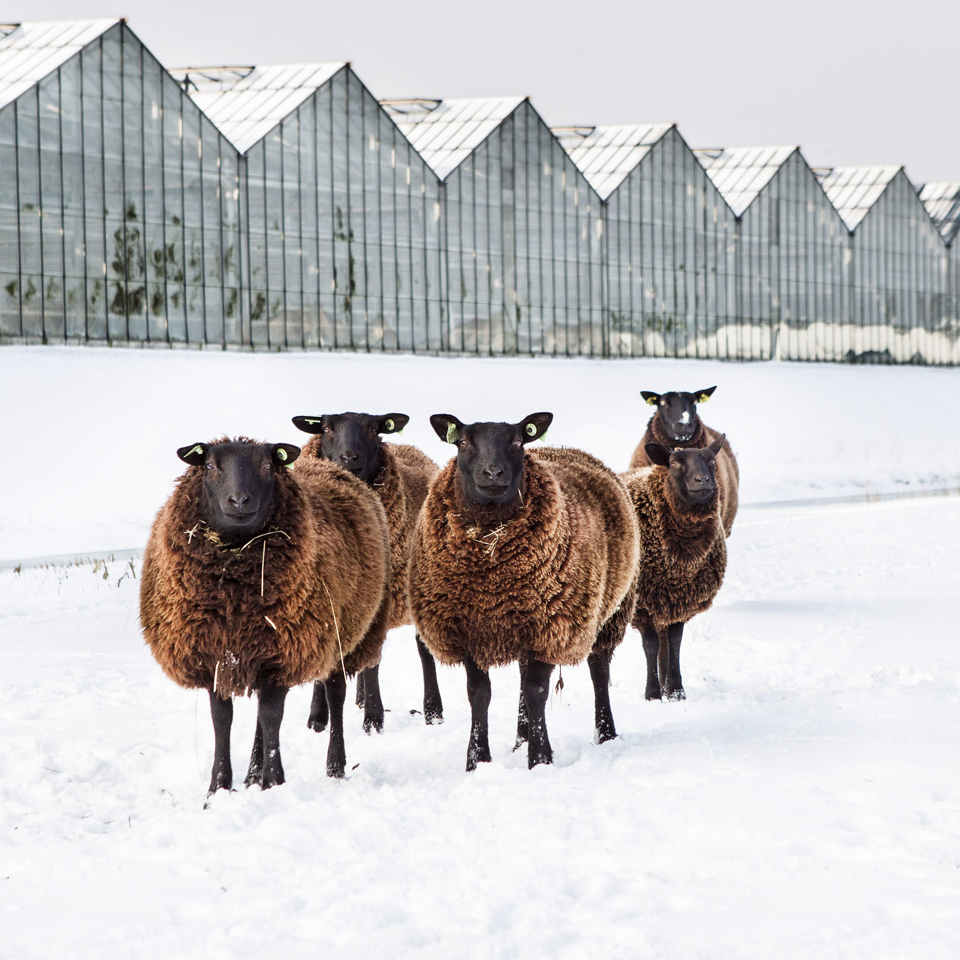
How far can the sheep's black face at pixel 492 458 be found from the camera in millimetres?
6703

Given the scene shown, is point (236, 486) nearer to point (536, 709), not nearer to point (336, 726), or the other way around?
point (336, 726)

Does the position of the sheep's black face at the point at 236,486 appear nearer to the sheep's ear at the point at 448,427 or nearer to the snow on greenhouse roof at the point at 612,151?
the sheep's ear at the point at 448,427

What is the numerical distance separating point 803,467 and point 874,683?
90.5 feet

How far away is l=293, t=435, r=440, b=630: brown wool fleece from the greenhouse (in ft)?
84.0

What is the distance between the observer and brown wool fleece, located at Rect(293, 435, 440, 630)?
26.4 feet

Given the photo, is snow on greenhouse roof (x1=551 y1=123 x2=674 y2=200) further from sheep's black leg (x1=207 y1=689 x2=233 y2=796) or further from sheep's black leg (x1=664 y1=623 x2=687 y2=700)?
sheep's black leg (x1=207 y1=689 x2=233 y2=796)

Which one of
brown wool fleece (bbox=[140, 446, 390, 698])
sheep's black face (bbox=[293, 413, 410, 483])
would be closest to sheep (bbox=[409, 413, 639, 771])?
brown wool fleece (bbox=[140, 446, 390, 698])

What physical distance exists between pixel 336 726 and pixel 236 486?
4.89 feet

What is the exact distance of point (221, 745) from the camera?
6387 mm

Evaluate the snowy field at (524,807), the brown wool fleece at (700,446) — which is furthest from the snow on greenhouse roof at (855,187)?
the snowy field at (524,807)

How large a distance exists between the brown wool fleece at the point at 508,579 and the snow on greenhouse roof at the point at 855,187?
52.1 metres

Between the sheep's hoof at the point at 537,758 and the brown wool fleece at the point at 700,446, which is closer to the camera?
the sheep's hoof at the point at 537,758

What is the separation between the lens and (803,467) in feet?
115

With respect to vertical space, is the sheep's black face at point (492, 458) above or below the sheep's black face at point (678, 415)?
below
